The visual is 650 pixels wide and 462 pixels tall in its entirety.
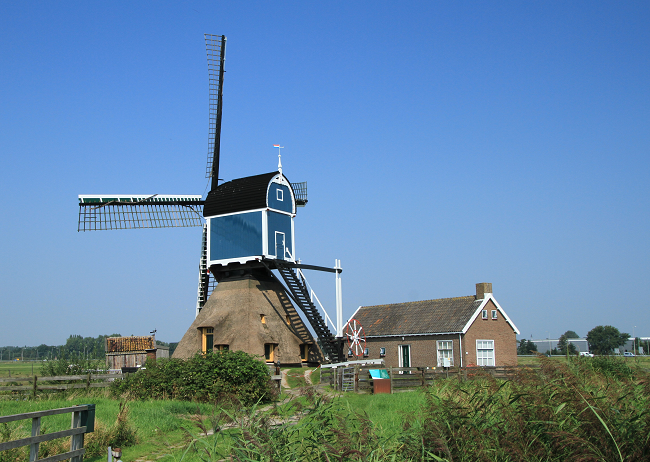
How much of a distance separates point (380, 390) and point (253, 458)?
54.2 ft

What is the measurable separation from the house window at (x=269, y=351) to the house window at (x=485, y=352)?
37.6 ft

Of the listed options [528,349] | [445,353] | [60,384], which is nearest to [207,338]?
[60,384]

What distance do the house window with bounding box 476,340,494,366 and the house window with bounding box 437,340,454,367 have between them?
1.51 meters

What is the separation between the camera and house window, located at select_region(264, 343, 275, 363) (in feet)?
91.6

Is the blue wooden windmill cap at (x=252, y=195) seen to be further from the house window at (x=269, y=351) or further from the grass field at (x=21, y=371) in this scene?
the grass field at (x=21, y=371)

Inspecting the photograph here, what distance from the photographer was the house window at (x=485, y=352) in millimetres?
31555

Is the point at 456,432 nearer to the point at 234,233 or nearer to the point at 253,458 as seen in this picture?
the point at 253,458

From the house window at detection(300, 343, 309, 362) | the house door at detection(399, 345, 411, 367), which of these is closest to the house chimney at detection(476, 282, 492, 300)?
the house door at detection(399, 345, 411, 367)

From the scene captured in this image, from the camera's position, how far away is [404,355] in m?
33.7

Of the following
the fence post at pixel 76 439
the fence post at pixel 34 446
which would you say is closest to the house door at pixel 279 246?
the fence post at pixel 76 439

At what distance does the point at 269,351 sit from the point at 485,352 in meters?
12.4

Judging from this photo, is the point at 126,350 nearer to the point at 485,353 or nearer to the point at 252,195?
the point at 252,195

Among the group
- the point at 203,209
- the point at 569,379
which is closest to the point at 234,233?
the point at 203,209

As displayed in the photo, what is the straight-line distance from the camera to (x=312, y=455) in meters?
4.71
